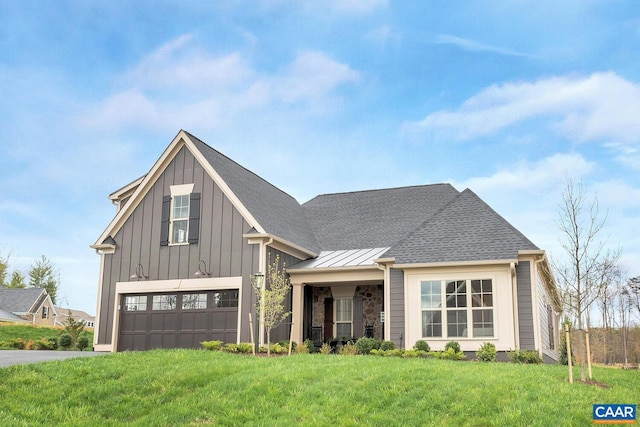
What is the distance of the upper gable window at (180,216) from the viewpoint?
19750 millimetres

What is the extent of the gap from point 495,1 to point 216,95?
29.1 feet

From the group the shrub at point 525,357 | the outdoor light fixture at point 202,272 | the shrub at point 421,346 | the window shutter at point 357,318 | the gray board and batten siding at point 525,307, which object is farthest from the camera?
the window shutter at point 357,318

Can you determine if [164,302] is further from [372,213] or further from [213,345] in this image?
[372,213]

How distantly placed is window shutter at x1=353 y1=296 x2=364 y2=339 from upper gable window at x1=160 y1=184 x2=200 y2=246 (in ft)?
19.4

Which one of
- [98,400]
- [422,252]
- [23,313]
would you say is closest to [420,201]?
[422,252]

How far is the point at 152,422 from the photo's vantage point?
32.0 feet

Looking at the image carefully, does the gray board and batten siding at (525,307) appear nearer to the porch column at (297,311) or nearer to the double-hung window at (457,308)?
the double-hung window at (457,308)

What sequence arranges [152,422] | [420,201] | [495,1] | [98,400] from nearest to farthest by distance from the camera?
1. [152,422]
2. [98,400]
3. [495,1]
4. [420,201]

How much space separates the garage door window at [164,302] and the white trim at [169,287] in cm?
26

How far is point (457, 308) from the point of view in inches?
687

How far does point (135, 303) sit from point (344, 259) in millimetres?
6959

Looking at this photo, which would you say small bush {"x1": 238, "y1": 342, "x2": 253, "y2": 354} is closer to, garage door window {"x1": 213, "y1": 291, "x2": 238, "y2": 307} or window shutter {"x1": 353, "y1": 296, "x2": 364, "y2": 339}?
garage door window {"x1": 213, "y1": 291, "x2": 238, "y2": 307}

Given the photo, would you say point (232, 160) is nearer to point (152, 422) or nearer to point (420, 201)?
point (420, 201)

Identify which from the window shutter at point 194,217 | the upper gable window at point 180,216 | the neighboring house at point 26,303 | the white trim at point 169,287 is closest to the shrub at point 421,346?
the white trim at point 169,287
